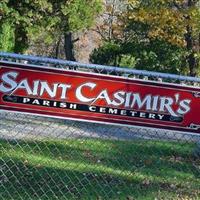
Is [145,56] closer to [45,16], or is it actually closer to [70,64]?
[45,16]

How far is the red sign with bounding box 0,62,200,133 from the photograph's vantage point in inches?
223

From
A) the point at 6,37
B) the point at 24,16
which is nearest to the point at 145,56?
the point at 24,16

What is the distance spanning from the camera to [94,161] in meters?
9.20

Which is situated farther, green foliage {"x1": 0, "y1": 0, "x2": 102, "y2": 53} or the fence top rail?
green foliage {"x1": 0, "y1": 0, "x2": 102, "y2": 53}

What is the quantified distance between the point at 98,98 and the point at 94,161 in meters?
3.55

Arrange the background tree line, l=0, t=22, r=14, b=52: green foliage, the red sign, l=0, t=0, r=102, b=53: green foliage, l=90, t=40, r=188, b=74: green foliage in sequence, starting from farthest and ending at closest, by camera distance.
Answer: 1. l=90, t=40, r=188, b=74: green foliage
2. l=0, t=0, r=102, b=53: green foliage
3. l=0, t=22, r=14, b=52: green foliage
4. the background tree line
5. the red sign

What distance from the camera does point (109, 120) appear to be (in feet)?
19.0

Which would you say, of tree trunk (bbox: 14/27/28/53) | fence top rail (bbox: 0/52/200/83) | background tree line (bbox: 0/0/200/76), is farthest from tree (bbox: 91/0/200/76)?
fence top rail (bbox: 0/52/200/83)

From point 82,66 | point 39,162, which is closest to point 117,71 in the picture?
point 82,66

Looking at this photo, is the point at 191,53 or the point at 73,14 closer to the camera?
the point at 191,53

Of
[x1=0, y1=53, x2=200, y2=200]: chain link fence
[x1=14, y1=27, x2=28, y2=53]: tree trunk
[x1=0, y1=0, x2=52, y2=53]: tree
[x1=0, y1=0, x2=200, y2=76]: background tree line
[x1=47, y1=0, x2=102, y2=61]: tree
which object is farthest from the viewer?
[x1=14, y1=27, x2=28, y2=53]: tree trunk

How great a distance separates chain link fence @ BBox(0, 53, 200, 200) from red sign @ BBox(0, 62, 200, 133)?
0.12 metres

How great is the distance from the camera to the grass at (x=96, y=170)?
7195mm

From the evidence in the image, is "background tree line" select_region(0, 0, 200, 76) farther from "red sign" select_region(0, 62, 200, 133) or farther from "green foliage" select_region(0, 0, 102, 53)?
"red sign" select_region(0, 62, 200, 133)
